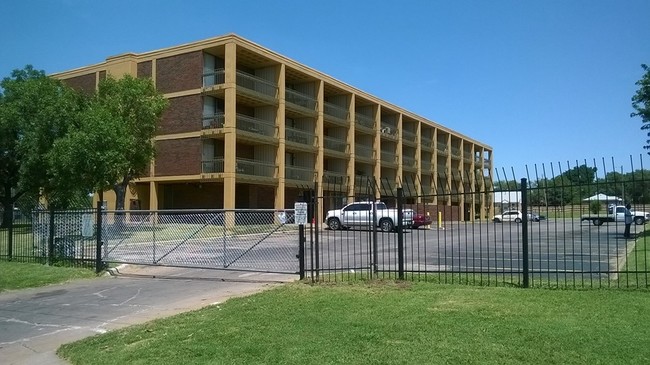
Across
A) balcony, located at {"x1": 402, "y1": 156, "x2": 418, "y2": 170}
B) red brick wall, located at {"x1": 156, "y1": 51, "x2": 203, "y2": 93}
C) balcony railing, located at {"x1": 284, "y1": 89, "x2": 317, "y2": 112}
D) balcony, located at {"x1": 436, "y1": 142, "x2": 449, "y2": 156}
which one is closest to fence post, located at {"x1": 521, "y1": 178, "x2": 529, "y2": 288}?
red brick wall, located at {"x1": 156, "y1": 51, "x2": 203, "y2": 93}

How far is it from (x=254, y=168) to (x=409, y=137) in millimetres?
27253

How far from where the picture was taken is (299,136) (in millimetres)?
42938

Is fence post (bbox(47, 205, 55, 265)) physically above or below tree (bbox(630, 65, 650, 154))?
below

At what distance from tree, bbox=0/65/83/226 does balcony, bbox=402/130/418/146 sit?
34.3m

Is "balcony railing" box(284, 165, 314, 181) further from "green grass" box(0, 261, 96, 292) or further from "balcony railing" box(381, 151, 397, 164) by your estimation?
"green grass" box(0, 261, 96, 292)

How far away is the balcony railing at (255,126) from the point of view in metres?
36.3

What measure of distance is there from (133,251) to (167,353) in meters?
9.68

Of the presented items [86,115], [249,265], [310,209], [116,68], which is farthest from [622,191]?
[116,68]

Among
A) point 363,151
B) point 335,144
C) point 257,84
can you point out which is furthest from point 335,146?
point 257,84

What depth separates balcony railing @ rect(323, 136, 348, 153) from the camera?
152 feet

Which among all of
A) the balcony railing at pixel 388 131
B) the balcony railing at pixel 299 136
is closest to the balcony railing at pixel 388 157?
the balcony railing at pixel 388 131

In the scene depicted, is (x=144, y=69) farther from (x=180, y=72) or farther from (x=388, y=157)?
(x=388, y=157)

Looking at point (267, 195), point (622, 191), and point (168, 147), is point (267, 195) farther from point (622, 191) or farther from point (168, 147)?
point (622, 191)

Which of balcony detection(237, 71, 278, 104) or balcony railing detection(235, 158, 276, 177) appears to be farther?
balcony railing detection(235, 158, 276, 177)
